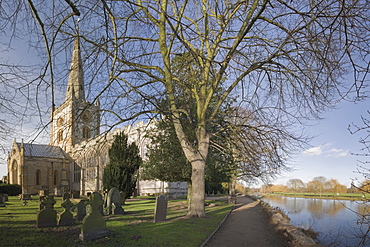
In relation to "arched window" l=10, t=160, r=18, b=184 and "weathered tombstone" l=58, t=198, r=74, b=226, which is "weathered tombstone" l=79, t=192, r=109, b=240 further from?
"arched window" l=10, t=160, r=18, b=184

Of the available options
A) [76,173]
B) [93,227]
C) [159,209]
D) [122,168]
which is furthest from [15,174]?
[93,227]

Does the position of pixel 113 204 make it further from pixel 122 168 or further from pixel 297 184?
pixel 297 184

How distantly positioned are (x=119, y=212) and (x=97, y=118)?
17.4 feet

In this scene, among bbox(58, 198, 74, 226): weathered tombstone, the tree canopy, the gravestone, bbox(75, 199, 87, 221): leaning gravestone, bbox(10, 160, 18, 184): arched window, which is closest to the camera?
bbox(58, 198, 74, 226): weathered tombstone

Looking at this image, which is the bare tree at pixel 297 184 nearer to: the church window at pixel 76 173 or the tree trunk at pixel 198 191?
the church window at pixel 76 173

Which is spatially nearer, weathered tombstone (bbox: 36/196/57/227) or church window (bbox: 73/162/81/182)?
weathered tombstone (bbox: 36/196/57/227)

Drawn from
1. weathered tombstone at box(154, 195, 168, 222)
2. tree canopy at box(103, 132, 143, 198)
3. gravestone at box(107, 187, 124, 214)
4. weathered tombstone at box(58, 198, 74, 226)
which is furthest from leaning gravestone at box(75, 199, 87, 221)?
tree canopy at box(103, 132, 143, 198)

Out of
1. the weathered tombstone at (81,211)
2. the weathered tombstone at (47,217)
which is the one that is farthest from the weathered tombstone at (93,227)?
the weathered tombstone at (81,211)

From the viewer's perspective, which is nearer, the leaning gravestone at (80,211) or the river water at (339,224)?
the river water at (339,224)

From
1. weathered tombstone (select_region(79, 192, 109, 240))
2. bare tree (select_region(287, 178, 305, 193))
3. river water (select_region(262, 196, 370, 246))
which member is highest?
weathered tombstone (select_region(79, 192, 109, 240))

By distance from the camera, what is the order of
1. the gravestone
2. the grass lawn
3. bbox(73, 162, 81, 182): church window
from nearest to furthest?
the grass lawn < the gravestone < bbox(73, 162, 81, 182): church window

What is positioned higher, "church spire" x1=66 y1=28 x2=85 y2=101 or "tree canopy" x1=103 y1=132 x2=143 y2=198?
"church spire" x1=66 y1=28 x2=85 y2=101

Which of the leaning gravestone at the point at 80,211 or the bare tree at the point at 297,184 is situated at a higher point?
the leaning gravestone at the point at 80,211

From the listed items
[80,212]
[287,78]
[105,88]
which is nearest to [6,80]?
[105,88]
